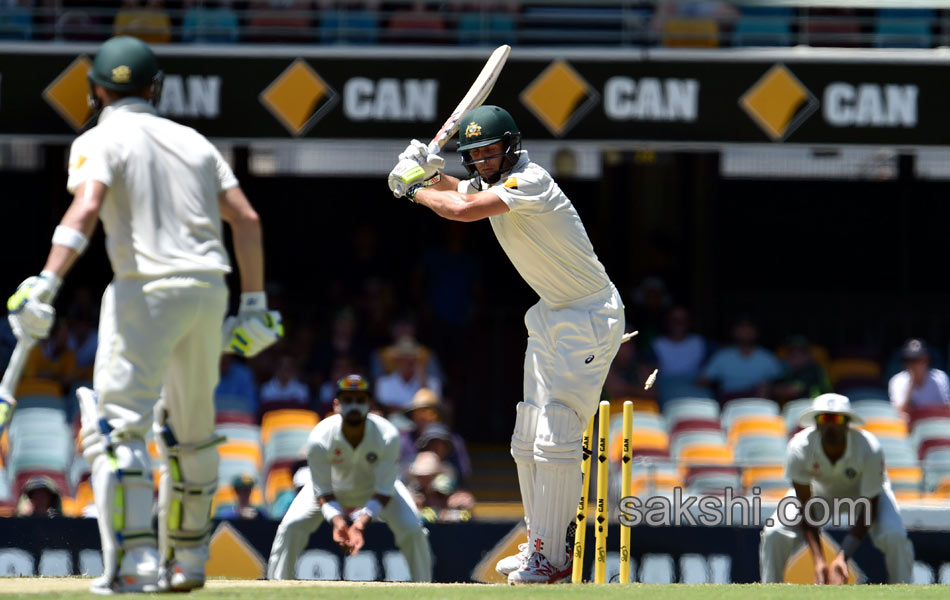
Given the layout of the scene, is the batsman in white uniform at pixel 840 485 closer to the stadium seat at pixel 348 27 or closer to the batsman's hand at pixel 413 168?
the batsman's hand at pixel 413 168

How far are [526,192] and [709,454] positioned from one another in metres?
5.43

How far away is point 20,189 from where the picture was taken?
44.9 feet

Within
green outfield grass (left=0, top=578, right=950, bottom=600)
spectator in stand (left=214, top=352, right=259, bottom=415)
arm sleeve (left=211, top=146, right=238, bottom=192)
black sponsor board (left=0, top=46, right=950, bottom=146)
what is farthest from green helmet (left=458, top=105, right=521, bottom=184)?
spectator in stand (left=214, top=352, right=259, bottom=415)

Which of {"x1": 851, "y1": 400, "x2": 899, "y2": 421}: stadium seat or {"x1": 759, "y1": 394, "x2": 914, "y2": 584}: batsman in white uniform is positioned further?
{"x1": 851, "y1": 400, "x2": 899, "y2": 421}: stadium seat

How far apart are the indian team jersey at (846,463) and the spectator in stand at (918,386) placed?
7.67 feet

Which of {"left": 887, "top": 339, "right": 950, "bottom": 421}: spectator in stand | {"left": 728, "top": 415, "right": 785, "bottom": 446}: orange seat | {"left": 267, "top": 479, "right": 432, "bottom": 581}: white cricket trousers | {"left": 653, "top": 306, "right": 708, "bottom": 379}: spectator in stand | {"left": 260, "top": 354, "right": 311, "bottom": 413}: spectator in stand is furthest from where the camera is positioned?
{"left": 653, "top": 306, "right": 708, "bottom": 379}: spectator in stand

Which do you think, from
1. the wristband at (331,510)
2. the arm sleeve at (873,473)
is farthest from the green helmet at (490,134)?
the arm sleeve at (873,473)

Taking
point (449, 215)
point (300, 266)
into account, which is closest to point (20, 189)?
point (300, 266)

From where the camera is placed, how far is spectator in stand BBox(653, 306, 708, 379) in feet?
39.2

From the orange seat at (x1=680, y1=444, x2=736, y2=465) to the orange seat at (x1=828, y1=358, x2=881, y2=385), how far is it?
1.63 m

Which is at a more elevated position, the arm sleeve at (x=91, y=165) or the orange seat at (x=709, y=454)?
the arm sleeve at (x=91, y=165)

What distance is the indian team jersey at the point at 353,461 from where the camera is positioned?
9305 mm

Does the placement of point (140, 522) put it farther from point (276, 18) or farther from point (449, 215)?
point (276, 18)

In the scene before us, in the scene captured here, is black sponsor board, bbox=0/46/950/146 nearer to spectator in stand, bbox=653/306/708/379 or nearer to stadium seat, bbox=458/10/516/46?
stadium seat, bbox=458/10/516/46
